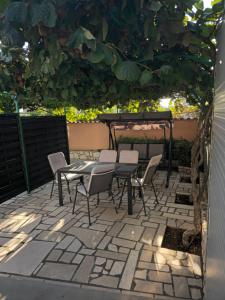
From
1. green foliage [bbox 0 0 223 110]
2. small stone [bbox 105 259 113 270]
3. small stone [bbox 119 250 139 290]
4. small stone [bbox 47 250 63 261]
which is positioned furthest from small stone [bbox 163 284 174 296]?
green foliage [bbox 0 0 223 110]

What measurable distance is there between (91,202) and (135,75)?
326cm

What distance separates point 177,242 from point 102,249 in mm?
1010

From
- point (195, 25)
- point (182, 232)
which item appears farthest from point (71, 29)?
point (182, 232)

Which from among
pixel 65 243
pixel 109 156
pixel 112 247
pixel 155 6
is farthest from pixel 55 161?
pixel 155 6

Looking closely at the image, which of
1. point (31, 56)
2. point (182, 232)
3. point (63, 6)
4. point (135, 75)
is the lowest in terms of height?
point (182, 232)

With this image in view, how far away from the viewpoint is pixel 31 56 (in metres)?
A: 1.58

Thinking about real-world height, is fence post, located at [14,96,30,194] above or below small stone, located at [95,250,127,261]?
above

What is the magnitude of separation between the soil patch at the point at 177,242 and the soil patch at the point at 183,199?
110 centimetres

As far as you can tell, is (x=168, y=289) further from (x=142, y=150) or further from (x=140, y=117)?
(x=142, y=150)

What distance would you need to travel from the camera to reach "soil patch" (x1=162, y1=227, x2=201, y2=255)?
264 cm

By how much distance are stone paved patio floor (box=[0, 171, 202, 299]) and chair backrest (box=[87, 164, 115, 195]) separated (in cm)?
50

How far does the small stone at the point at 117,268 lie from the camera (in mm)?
2277

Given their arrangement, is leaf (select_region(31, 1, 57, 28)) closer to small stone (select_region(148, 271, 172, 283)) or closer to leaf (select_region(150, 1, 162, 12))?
leaf (select_region(150, 1, 162, 12))

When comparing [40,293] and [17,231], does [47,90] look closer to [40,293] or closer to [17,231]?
[17,231]
